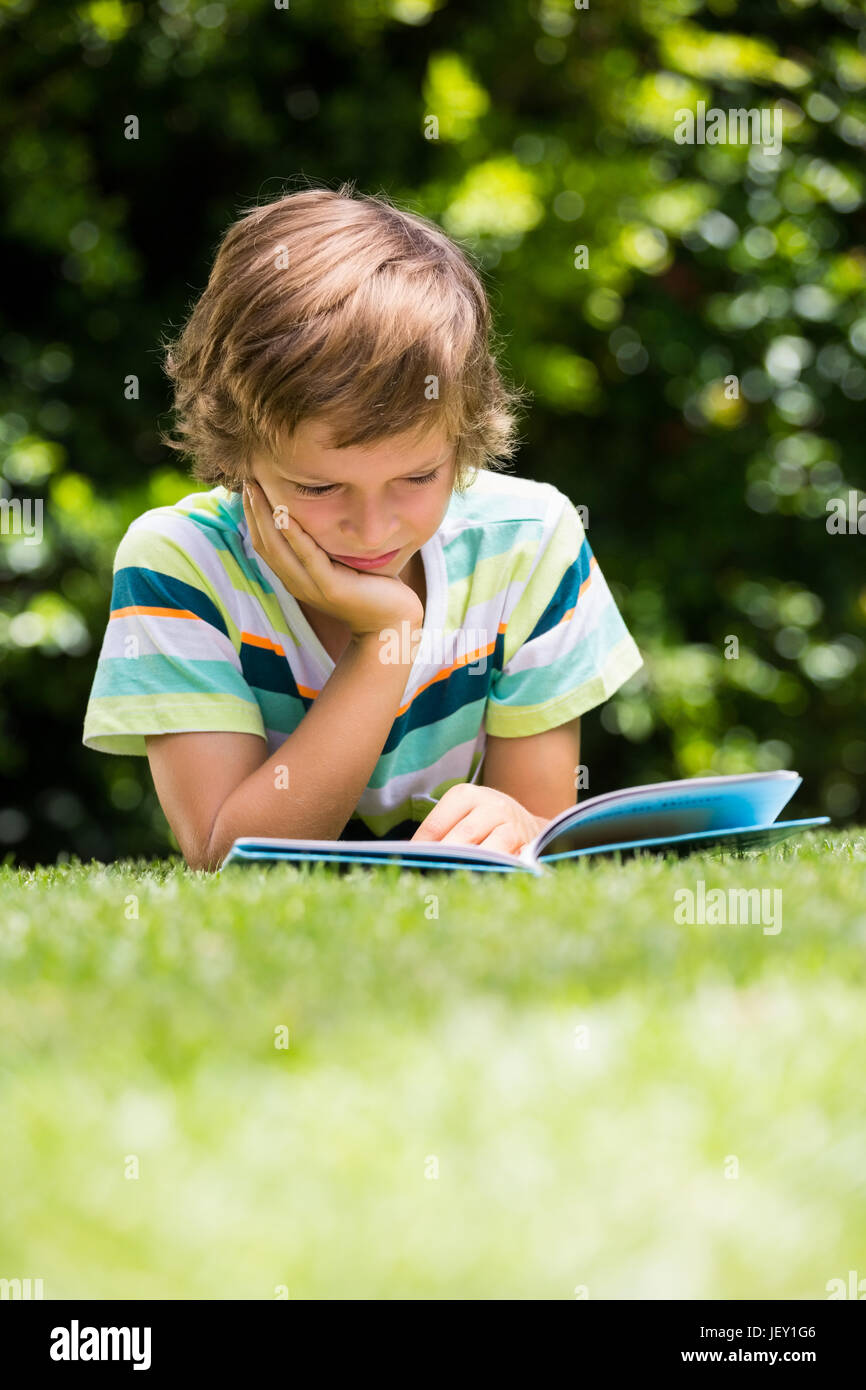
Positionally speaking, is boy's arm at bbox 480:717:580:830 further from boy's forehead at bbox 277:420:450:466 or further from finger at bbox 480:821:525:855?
boy's forehead at bbox 277:420:450:466

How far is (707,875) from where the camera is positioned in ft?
5.55

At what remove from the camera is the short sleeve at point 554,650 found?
2697mm

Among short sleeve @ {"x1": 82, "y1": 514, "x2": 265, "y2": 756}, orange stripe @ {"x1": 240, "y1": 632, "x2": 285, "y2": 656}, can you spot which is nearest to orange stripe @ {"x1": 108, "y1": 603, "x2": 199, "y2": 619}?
short sleeve @ {"x1": 82, "y1": 514, "x2": 265, "y2": 756}

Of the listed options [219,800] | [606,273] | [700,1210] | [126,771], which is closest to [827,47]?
[606,273]

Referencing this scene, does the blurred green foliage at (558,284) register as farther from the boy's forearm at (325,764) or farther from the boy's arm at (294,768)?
the boy's forearm at (325,764)

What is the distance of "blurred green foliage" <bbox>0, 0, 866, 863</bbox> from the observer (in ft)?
16.9

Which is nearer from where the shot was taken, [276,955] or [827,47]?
[276,955]

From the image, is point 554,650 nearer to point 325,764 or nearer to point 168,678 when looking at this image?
point 325,764

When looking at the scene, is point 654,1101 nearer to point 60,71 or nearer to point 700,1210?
point 700,1210

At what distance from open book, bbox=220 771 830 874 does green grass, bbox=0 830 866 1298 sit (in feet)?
1.28

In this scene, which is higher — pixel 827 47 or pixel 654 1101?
pixel 827 47
